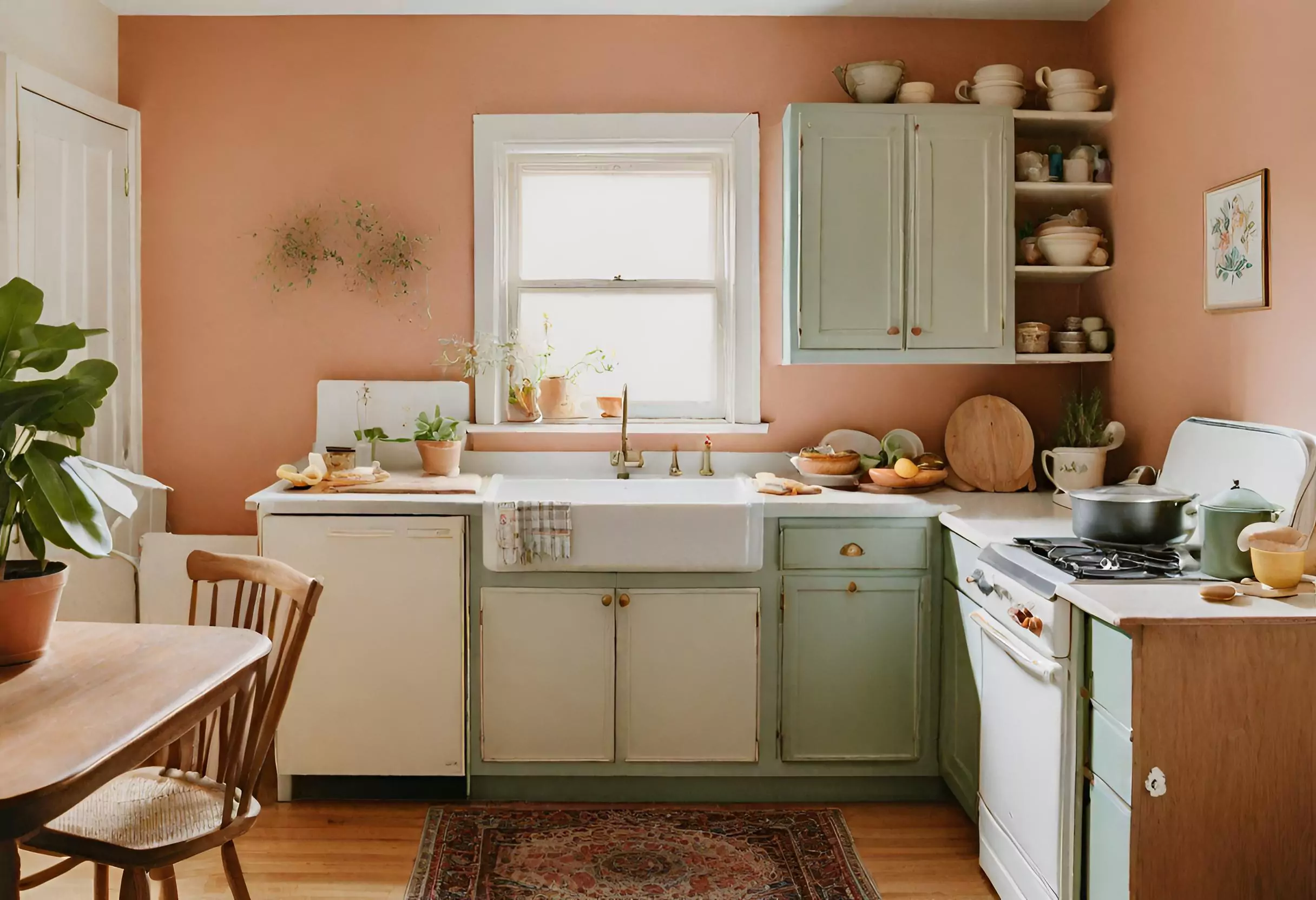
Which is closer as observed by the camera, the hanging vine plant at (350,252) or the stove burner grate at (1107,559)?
the stove burner grate at (1107,559)

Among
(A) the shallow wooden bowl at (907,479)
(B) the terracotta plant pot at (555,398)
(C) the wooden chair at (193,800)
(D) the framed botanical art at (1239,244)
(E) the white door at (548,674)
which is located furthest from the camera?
(B) the terracotta plant pot at (555,398)

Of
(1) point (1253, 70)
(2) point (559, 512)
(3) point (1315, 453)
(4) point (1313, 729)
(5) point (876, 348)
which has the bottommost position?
(4) point (1313, 729)

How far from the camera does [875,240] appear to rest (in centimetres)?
311

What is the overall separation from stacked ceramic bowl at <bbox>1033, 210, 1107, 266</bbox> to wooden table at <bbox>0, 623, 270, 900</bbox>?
8.84ft

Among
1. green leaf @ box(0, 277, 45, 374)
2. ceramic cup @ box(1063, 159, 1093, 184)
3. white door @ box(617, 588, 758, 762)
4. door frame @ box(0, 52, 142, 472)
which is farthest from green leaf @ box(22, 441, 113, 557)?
ceramic cup @ box(1063, 159, 1093, 184)

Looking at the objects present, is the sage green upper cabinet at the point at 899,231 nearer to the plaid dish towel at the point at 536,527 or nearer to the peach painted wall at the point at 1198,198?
the peach painted wall at the point at 1198,198

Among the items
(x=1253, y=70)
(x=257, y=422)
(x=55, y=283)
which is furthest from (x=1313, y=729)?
Answer: (x=55, y=283)

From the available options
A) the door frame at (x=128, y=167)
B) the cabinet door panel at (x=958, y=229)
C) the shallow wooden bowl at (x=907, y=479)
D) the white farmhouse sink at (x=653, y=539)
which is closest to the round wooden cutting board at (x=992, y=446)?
the shallow wooden bowl at (x=907, y=479)

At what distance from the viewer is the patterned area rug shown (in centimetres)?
248

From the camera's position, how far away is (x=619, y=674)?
2.92m

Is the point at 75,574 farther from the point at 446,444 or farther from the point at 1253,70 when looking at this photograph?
the point at 1253,70

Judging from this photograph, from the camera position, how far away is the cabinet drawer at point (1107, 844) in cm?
185

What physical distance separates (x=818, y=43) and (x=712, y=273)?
0.89m

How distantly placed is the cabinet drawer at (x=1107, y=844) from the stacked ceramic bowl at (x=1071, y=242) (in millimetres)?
1853
